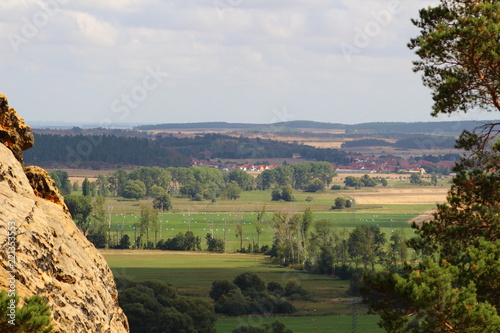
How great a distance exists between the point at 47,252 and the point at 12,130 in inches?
189

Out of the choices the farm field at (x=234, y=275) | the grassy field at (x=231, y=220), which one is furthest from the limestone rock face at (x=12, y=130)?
the grassy field at (x=231, y=220)

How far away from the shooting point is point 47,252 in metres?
15.6

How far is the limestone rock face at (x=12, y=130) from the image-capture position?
1886 cm

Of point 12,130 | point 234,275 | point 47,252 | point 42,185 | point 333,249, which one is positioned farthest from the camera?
point 333,249

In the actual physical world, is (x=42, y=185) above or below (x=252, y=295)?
above

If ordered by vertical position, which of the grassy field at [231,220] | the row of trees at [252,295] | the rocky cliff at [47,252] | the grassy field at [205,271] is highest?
the rocky cliff at [47,252]

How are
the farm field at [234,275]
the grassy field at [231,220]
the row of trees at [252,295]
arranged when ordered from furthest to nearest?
the grassy field at [231,220] → the row of trees at [252,295] → the farm field at [234,275]

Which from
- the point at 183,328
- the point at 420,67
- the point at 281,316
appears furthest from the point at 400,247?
the point at 420,67

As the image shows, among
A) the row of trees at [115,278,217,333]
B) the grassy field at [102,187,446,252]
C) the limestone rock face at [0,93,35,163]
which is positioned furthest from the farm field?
the limestone rock face at [0,93,35,163]

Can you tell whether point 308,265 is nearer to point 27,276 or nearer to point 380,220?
point 380,220

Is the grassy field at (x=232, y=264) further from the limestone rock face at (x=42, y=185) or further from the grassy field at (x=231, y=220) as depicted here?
the limestone rock face at (x=42, y=185)

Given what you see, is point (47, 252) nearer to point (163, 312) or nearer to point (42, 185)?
point (42, 185)

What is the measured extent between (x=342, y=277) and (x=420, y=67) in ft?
272

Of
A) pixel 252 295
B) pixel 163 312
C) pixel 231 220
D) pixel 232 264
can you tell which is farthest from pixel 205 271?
pixel 231 220
